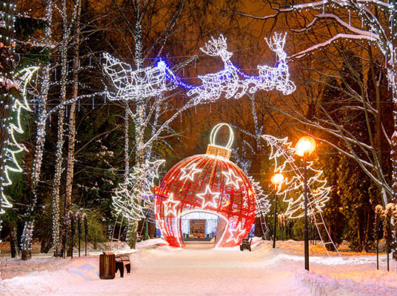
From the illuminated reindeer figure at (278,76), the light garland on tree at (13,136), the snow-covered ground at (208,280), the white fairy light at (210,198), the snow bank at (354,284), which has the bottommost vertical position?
the snow-covered ground at (208,280)

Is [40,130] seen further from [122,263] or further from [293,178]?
[293,178]

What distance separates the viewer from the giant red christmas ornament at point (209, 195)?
81.7 ft

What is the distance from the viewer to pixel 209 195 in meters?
25.2

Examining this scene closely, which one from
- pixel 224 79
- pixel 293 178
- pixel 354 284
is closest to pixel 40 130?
pixel 224 79

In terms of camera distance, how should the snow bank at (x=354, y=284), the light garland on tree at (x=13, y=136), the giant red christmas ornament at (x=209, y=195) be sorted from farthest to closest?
the giant red christmas ornament at (x=209, y=195) < the light garland on tree at (x=13, y=136) < the snow bank at (x=354, y=284)

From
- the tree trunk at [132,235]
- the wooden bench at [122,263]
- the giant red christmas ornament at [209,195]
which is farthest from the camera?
the giant red christmas ornament at [209,195]

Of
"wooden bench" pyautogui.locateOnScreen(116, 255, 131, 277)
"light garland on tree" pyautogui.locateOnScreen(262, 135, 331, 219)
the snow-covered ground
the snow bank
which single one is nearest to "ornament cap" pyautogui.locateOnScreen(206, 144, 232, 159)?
"light garland on tree" pyautogui.locateOnScreen(262, 135, 331, 219)

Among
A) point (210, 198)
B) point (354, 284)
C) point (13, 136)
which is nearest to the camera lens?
point (354, 284)

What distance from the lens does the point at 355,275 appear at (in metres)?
12.1

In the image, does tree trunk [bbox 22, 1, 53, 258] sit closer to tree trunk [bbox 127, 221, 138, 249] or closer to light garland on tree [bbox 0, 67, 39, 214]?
light garland on tree [bbox 0, 67, 39, 214]

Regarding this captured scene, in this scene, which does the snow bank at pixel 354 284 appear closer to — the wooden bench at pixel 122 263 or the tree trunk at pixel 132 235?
the wooden bench at pixel 122 263

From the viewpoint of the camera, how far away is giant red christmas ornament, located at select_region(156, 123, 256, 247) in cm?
2489

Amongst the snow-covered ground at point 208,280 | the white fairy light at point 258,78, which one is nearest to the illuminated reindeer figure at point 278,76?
the white fairy light at point 258,78

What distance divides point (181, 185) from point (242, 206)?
10.7ft
